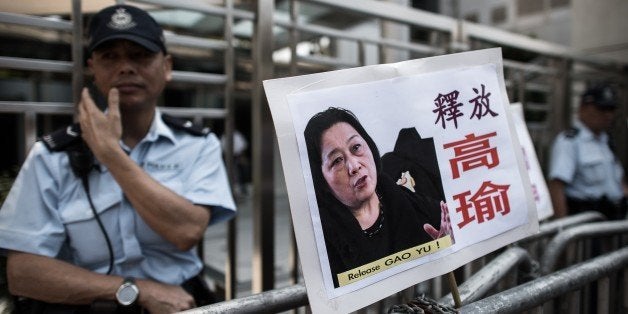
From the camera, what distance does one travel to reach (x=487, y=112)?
1396 millimetres

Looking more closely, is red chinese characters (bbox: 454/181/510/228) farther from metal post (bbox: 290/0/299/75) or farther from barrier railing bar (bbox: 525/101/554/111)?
barrier railing bar (bbox: 525/101/554/111)

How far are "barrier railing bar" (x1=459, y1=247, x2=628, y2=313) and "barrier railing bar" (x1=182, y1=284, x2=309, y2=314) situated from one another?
0.47 metres

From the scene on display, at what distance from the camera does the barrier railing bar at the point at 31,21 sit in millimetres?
1926

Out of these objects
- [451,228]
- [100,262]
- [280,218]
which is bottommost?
[280,218]

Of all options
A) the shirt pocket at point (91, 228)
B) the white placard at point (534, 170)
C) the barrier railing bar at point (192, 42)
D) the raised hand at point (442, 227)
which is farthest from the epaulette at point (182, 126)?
the white placard at point (534, 170)

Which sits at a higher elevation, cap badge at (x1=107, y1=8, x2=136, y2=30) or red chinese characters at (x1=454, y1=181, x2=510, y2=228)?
cap badge at (x1=107, y1=8, x2=136, y2=30)

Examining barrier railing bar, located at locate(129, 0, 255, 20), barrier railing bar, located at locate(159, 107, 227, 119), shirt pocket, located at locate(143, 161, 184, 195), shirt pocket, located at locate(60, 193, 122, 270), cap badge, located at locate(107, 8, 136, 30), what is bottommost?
shirt pocket, located at locate(60, 193, 122, 270)

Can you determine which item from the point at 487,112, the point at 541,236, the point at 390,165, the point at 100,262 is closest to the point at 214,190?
the point at 100,262

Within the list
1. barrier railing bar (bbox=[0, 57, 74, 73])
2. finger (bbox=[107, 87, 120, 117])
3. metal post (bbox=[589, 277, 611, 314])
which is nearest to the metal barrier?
barrier railing bar (bbox=[0, 57, 74, 73])

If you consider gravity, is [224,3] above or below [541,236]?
above

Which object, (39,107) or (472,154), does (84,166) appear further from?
(472,154)

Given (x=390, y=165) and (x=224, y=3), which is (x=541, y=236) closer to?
(x=390, y=165)

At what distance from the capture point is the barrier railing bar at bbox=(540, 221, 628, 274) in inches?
84.6

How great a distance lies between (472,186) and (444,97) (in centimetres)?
26
